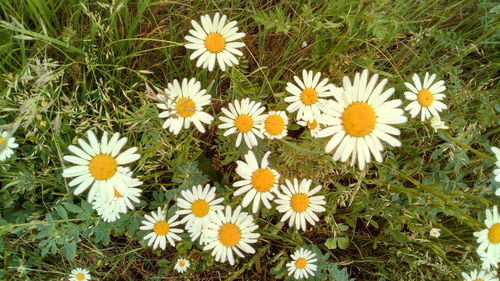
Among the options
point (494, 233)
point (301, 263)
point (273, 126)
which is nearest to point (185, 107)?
point (273, 126)

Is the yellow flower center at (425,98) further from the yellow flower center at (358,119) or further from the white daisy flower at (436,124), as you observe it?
the yellow flower center at (358,119)

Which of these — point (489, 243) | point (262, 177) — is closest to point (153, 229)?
point (262, 177)

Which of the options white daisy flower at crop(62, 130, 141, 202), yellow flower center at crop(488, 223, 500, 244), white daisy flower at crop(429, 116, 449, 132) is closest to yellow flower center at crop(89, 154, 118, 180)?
white daisy flower at crop(62, 130, 141, 202)

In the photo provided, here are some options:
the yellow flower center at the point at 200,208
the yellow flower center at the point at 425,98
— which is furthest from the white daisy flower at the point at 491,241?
the yellow flower center at the point at 200,208

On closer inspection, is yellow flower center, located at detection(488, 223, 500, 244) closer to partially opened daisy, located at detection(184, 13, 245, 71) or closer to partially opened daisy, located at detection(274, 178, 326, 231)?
partially opened daisy, located at detection(274, 178, 326, 231)

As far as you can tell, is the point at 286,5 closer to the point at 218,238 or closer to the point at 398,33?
the point at 398,33
